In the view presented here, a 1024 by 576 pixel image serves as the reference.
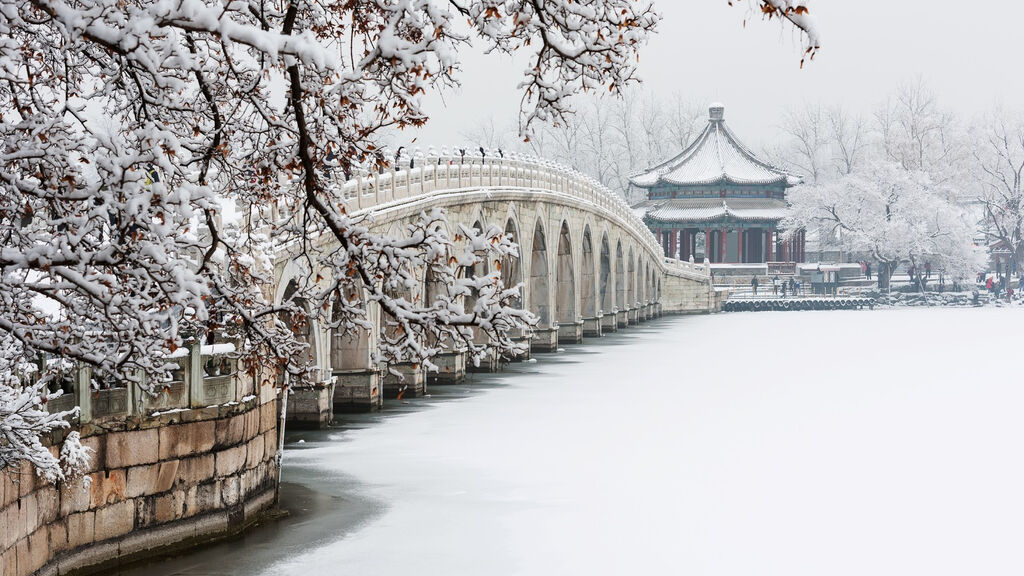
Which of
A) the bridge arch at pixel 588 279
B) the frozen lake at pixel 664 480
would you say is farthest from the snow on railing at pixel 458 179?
the frozen lake at pixel 664 480

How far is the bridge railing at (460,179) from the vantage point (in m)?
21.6

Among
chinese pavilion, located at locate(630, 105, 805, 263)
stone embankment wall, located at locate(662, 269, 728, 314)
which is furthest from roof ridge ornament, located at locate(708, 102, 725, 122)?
stone embankment wall, located at locate(662, 269, 728, 314)

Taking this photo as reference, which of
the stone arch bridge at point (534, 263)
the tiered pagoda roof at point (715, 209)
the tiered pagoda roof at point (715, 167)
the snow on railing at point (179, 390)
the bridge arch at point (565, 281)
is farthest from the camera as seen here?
the tiered pagoda roof at point (715, 167)

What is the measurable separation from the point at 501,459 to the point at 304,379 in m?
11.6

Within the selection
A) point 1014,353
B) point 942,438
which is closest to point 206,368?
point 942,438

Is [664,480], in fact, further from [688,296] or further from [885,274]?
[885,274]

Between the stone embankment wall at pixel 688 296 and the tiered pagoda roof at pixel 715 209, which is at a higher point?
the tiered pagoda roof at pixel 715 209

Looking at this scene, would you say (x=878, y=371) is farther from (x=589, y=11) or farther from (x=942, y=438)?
(x=589, y=11)

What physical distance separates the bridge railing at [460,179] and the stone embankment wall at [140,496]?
378 centimetres

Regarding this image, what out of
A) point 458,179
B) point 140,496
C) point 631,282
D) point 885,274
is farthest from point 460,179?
point 885,274

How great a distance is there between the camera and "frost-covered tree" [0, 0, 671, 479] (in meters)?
6.32

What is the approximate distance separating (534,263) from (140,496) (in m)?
25.1

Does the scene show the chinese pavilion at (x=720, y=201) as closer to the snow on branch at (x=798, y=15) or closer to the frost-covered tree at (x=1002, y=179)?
the frost-covered tree at (x=1002, y=179)

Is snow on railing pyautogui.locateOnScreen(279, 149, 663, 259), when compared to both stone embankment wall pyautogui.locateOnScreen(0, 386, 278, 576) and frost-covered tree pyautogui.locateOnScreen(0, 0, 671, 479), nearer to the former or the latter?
stone embankment wall pyautogui.locateOnScreen(0, 386, 278, 576)
